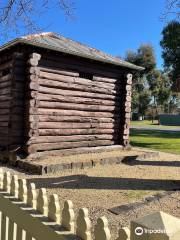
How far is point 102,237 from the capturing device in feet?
6.34

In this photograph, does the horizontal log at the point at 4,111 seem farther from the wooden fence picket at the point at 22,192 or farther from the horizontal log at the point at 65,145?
the wooden fence picket at the point at 22,192

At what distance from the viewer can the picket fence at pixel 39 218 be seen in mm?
2139

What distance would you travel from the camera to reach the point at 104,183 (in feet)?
25.5

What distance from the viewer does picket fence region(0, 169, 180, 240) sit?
2.14 metres

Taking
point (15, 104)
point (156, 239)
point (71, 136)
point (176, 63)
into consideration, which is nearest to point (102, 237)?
point (156, 239)

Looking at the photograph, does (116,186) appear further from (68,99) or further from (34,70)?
(68,99)

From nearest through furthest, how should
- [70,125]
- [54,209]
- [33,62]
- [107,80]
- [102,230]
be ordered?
[102,230] → [54,209] → [33,62] → [70,125] → [107,80]

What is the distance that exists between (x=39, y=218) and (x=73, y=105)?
9.43 m

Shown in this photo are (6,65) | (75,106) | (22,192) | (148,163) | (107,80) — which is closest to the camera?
(22,192)

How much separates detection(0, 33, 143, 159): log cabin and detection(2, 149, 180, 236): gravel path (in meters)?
1.83

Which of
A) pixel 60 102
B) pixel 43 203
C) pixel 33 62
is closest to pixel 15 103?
pixel 33 62

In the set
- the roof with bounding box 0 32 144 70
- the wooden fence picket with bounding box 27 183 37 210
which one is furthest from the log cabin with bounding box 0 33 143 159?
the wooden fence picket with bounding box 27 183 37 210

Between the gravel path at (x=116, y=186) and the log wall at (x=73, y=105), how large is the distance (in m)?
1.96

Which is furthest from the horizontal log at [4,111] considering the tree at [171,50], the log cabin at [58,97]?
the tree at [171,50]
